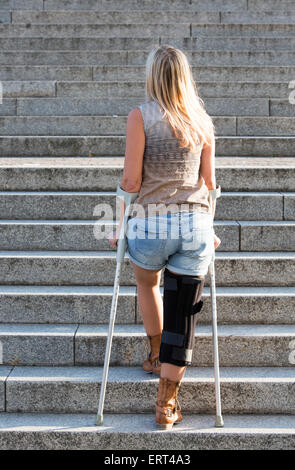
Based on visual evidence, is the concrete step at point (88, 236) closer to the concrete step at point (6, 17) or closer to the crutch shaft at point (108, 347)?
the crutch shaft at point (108, 347)

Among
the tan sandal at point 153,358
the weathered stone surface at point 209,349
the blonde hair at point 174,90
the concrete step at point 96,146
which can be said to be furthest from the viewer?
the concrete step at point 96,146

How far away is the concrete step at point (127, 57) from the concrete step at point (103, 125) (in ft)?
5.21

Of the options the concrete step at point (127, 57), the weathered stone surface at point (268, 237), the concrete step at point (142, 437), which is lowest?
the concrete step at point (142, 437)

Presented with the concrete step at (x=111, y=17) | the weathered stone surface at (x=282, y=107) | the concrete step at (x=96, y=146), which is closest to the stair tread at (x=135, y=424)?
the concrete step at (x=96, y=146)

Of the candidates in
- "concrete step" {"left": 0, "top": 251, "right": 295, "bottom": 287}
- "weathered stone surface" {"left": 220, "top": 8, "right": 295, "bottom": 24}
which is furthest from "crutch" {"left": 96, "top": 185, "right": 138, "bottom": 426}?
"weathered stone surface" {"left": 220, "top": 8, "right": 295, "bottom": 24}

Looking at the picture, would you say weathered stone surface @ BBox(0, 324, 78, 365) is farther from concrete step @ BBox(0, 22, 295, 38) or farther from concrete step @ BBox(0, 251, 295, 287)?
concrete step @ BBox(0, 22, 295, 38)

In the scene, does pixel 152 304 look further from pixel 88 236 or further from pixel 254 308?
pixel 88 236

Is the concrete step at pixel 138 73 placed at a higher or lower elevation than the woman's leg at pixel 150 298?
higher

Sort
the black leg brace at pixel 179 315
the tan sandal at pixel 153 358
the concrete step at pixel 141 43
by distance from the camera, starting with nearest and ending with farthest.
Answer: the black leg brace at pixel 179 315, the tan sandal at pixel 153 358, the concrete step at pixel 141 43

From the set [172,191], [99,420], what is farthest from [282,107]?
[99,420]

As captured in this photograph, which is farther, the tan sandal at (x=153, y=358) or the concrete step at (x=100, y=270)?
the concrete step at (x=100, y=270)

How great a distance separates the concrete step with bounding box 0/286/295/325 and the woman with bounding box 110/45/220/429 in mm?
982

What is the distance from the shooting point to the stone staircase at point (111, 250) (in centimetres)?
391

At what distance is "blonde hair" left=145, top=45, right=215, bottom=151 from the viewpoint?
3.22 metres
